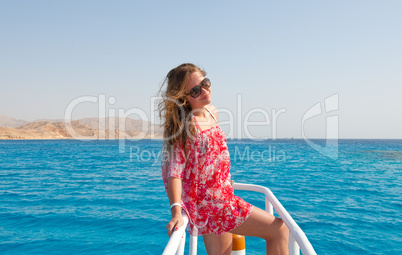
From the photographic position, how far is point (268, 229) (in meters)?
1.92

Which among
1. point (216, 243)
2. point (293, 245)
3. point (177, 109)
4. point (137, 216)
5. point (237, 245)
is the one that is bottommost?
point (137, 216)

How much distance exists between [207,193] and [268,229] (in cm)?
48

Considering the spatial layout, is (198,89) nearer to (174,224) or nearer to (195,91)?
(195,91)

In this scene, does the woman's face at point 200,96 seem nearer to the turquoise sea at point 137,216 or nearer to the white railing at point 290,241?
the white railing at point 290,241

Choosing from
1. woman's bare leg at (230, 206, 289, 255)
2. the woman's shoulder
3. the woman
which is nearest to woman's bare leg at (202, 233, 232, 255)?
the woman

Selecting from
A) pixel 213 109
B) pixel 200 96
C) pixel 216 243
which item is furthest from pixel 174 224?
pixel 213 109

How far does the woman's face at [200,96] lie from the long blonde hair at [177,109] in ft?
0.09

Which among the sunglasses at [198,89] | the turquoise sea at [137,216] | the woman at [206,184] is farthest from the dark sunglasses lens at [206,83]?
the turquoise sea at [137,216]

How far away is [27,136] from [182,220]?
131 meters

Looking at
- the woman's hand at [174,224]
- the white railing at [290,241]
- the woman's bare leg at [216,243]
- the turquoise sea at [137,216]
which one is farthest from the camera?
the turquoise sea at [137,216]

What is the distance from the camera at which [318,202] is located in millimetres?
10852

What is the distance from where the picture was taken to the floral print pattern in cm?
190

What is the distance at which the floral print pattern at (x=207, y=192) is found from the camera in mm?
1901

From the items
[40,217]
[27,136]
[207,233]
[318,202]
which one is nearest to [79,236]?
[40,217]
